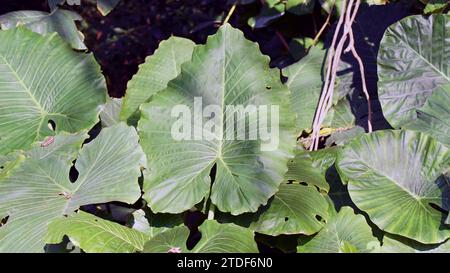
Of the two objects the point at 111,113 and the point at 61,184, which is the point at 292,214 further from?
the point at 111,113

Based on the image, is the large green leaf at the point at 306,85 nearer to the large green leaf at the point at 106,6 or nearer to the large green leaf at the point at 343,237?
the large green leaf at the point at 343,237

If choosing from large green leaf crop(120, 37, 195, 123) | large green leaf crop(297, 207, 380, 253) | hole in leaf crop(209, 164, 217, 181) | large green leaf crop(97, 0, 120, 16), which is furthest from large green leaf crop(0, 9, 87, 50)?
large green leaf crop(297, 207, 380, 253)

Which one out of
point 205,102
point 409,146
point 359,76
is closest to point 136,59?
Result: point 359,76

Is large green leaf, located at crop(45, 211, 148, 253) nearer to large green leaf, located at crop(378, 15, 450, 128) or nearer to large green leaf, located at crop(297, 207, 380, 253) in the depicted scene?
large green leaf, located at crop(297, 207, 380, 253)

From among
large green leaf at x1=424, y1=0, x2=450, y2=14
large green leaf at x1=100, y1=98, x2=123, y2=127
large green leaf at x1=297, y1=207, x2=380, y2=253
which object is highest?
large green leaf at x1=424, y1=0, x2=450, y2=14

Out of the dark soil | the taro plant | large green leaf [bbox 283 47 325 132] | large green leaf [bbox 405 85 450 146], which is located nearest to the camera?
the taro plant

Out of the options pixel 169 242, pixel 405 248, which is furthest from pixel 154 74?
pixel 405 248
